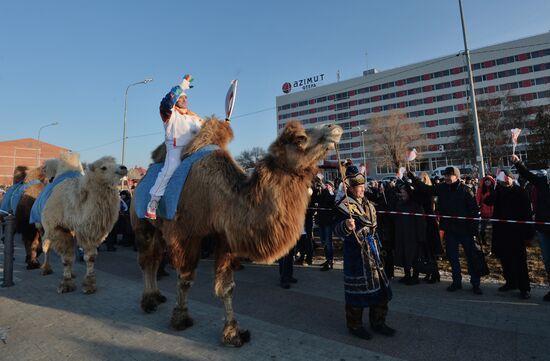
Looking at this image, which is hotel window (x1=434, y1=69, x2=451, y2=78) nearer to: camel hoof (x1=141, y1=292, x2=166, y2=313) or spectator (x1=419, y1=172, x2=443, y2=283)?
spectator (x1=419, y1=172, x2=443, y2=283)

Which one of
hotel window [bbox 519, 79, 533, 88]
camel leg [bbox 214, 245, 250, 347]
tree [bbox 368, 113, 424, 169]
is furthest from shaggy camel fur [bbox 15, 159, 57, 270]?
hotel window [bbox 519, 79, 533, 88]

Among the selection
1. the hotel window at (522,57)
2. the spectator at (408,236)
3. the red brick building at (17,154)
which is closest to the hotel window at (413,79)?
the hotel window at (522,57)

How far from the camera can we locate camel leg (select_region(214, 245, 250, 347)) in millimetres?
3660

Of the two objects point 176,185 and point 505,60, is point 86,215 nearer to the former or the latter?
point 176,185

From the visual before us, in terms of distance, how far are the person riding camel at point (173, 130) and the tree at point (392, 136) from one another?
171 ft

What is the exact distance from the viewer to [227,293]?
12.4ft

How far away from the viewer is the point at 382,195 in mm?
Answer: 7820

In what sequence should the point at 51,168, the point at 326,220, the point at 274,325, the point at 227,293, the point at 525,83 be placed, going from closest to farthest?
the point at 227,293 → the point at 274,325 → the point at 51,168 → the point at 326,220 → the point at 525,83

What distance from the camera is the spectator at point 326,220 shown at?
7.58 metres

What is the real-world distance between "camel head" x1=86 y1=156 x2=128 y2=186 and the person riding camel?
2.11m

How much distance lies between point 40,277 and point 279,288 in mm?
5251

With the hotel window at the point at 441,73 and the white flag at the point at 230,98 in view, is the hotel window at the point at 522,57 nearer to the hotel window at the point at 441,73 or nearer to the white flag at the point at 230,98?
the hotel window at the point at 441,73

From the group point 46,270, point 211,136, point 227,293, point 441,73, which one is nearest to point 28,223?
point 46,270

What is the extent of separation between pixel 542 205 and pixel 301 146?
4862 mm
